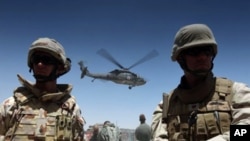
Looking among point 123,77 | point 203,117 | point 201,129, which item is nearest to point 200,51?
point 203,117

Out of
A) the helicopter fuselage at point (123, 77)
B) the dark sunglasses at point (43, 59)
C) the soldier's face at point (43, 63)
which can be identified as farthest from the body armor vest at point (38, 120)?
the helicopter fuselage at point (123, 77)

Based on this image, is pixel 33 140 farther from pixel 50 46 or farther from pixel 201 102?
pixel 201 102

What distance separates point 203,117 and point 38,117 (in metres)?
2.38

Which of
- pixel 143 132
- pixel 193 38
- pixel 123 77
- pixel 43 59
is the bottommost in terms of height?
pixel 143 132

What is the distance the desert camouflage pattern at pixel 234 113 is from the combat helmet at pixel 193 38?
0.53m

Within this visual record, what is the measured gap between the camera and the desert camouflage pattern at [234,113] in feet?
10.8

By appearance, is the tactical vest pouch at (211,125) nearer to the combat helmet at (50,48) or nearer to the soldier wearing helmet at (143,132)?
the combat helmet at (50,48)

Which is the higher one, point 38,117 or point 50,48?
point 50,48

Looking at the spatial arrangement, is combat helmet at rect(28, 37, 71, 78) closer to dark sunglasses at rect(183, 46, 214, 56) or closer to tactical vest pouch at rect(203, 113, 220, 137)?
dark sunglasses at rect(183, 46, 214, 56)

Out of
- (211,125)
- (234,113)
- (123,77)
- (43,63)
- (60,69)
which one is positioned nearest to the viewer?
(234,113)

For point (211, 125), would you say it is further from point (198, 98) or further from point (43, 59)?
point (43, 59)

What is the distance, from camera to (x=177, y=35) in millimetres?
4176

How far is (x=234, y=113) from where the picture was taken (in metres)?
3.55

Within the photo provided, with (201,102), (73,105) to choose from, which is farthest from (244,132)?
(73,105)
